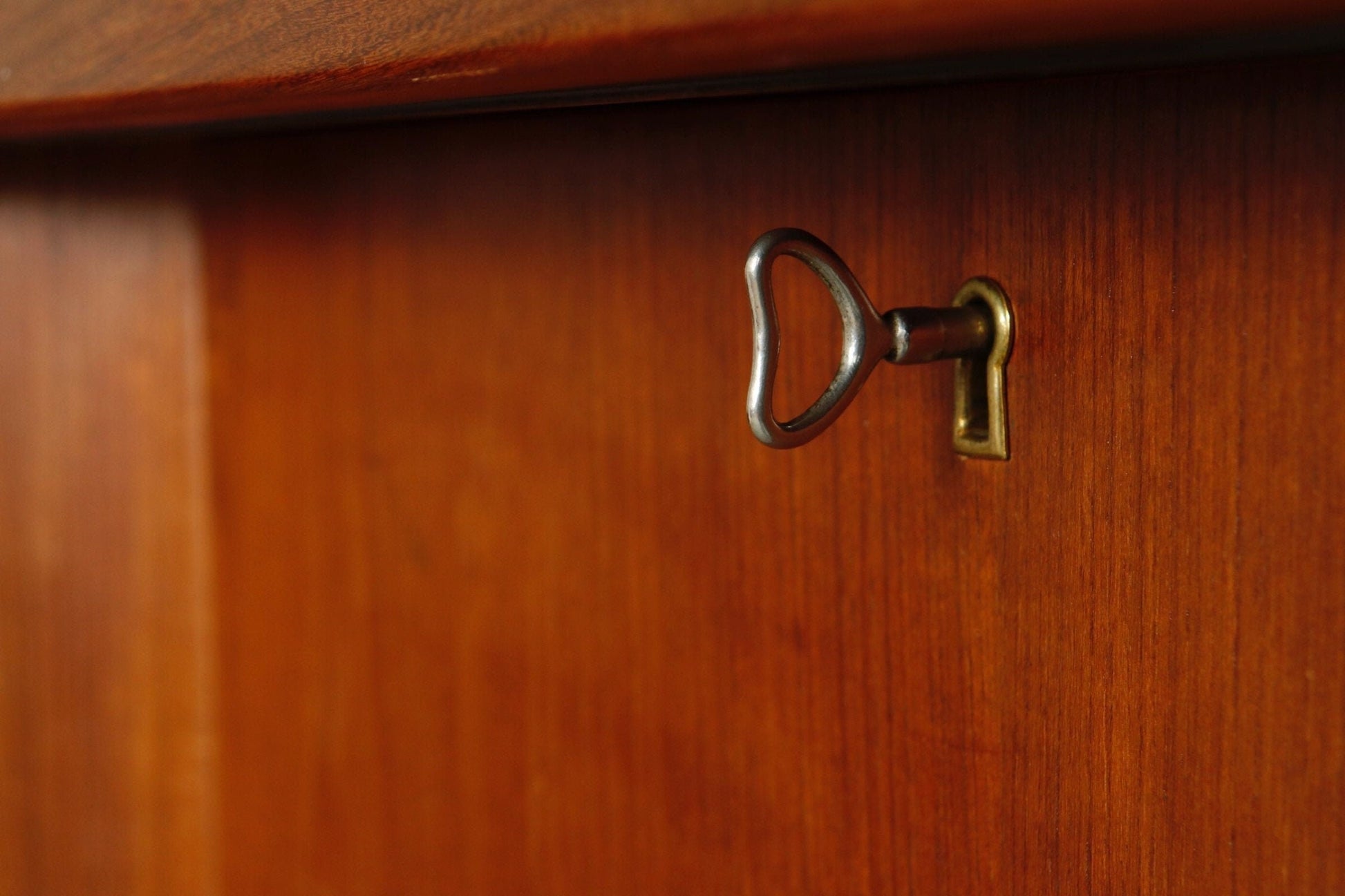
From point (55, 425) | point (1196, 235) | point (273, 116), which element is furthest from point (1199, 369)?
point (55, 425)

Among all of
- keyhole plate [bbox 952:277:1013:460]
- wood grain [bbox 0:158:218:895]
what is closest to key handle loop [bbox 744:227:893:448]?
keyhole plate [bbox 952:277:1013:460]

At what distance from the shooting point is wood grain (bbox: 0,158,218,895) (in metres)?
0.38

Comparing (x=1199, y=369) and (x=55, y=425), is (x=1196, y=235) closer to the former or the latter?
(x=1199, y=369)

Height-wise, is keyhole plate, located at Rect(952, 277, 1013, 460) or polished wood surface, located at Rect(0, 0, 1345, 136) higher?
polished wood surface, located at Rect(0, 0, 1345, 136)

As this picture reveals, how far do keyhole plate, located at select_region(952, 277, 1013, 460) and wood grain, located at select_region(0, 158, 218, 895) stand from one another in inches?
9.6

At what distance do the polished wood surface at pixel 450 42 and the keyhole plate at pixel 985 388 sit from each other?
0.06m

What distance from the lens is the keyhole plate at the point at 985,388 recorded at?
0.20 m

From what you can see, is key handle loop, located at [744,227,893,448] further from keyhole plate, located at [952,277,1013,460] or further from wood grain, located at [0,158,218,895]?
wood grain, located at [0,158,218,895]

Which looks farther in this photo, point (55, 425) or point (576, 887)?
point (55, 425)

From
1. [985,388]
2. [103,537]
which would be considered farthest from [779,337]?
[103,537]

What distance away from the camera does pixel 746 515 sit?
0.25m

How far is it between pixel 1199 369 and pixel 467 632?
194 millimetres

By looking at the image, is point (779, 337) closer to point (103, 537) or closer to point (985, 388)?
point (985, 388)

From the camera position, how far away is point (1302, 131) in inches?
6.7
